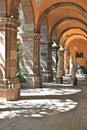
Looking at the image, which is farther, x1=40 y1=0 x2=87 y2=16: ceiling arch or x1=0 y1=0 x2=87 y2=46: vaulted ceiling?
x1=40 y1=0 x2=87 y2=16: ceiling arch

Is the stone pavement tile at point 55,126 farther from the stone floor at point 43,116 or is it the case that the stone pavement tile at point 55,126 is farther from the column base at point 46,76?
the column base at point 46,76

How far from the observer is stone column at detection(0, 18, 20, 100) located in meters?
9.95

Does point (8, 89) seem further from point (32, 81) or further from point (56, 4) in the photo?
point (56, 4)

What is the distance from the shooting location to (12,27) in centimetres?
1016

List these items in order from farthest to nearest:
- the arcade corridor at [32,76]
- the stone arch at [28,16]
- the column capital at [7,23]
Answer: the stone arch at [28,16] → the column capital at [7,23] → the arcade corridor at [32,76]

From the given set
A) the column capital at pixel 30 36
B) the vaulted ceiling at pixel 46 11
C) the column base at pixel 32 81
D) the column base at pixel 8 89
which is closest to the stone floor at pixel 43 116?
the column base at pixel 8 89

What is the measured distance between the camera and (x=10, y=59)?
403 inches

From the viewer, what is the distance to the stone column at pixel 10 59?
9946 millimetres

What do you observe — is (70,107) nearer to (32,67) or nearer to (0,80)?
(0,80)

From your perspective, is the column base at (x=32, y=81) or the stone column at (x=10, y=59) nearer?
the stone column at (x=10, y=59)

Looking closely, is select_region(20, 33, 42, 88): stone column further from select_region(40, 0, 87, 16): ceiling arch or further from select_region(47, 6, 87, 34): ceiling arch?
select_region(47, 6, 87, 34): ceiling arch

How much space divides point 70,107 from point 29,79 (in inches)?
275

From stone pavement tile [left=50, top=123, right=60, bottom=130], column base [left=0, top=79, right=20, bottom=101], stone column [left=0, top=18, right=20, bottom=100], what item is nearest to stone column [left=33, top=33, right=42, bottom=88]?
stone column [left=0, top=18, right=20, bottom=100]

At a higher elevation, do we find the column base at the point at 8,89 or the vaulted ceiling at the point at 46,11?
the vaulted ceiling at the point at 46,11
